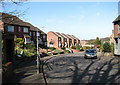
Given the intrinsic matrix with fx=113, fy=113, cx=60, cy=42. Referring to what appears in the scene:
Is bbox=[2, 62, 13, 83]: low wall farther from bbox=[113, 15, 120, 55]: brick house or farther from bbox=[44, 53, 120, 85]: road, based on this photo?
bbox=[113, 15, 120, 55]: brick house

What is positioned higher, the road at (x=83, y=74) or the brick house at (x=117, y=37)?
the brick house at (x=117, y=37)

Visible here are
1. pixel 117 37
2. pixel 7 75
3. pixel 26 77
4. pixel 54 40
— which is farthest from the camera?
pixel 54 40

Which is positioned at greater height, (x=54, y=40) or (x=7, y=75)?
(x=54, y=40)

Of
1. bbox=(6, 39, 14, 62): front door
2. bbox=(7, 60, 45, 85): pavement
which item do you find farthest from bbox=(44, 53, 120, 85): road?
bbox=(6, 39, 14, 62): front door

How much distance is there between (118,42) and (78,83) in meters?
19.1

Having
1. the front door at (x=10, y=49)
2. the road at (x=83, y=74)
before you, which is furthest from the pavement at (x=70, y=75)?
the front door at (x=10, y=49)

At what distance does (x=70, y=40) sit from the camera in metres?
65.4

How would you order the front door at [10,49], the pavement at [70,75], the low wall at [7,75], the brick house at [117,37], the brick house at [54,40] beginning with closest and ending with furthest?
the low wall at [7,75] → the pavement at [70,75] → the front door at [10,49] → the brick house at [117,37] → the brick house at [54,40]

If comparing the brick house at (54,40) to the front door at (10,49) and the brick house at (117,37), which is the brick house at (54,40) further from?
the front door at (10,49)

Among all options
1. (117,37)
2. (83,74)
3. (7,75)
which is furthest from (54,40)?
(7,75)

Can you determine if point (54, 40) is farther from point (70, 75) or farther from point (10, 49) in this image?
point (70, 75)

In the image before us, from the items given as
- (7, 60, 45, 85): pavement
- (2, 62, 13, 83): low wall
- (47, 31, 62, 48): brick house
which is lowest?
(7, 60, 45, 85): pavement

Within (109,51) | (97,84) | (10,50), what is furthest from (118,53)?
(10,50)

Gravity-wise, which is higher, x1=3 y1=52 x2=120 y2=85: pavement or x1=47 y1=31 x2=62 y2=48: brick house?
x1=47 y1=31 x2=62 y2=48: brick house
